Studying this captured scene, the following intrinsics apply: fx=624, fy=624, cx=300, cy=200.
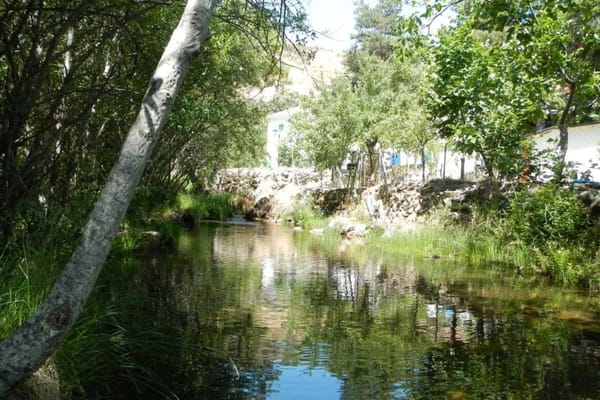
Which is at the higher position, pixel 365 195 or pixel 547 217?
pixel 365 195

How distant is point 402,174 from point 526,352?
2024 centimetres

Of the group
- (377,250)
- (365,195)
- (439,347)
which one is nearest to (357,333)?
(439,347)

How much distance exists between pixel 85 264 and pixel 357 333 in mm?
4790

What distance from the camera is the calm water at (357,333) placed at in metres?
5.50

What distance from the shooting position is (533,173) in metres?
14.1

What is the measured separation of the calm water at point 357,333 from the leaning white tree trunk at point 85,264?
5.81 feet

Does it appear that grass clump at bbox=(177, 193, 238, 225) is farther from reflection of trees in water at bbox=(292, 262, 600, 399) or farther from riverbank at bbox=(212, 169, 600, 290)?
reflection of trees in water at bbox=(292, 262, 600, 399)

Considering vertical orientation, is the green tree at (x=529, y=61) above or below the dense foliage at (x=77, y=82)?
above

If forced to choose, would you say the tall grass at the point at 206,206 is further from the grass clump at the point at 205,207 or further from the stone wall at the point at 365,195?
the stone wall at the point at 365,195

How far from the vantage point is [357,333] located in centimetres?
731

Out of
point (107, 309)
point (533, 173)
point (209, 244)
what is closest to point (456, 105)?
point (533, 173)

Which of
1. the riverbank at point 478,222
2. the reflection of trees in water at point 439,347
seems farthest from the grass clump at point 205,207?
the reflection of trees in water at point 439,347

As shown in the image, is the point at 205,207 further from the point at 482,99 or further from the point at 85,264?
the point at 85,264

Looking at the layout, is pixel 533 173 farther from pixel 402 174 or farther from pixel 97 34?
pixel 402 174
